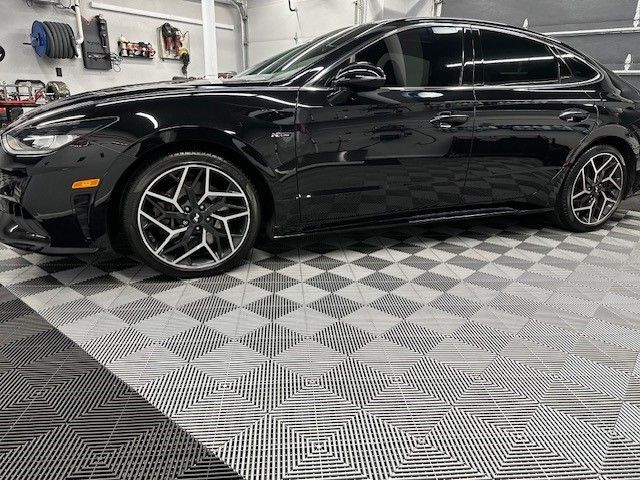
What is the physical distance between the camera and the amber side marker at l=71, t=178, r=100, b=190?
5.74 feet

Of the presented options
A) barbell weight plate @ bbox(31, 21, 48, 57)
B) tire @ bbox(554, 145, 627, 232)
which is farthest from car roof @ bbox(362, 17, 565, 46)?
barbell weight plate @ bbox(31, 21, 48, 57)

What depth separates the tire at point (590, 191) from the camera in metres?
2.75

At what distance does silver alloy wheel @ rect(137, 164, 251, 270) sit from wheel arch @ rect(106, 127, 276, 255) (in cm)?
9

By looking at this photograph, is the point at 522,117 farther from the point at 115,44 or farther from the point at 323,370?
the point at 115,44

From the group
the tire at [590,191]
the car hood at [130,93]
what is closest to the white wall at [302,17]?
the tire at [590,191]

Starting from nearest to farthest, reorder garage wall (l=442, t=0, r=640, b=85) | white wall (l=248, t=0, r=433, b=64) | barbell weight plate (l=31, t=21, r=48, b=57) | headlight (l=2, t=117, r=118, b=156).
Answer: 1. headlight (l=2, t=117, r=118, b=156)
2. garage wall (l=442, t=0, r=640, b=85)
3. barbell weight plate (l=31, t=21, r=48, b=57)
4. white wall (l=248, t=0, r=433, b=64)

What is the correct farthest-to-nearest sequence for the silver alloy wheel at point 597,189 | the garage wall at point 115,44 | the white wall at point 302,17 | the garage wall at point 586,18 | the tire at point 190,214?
the white wall at point 302,17, the garage wall at point 115,44, the garage wall at point 586,18, the silver alloy wheel at point 597,189, the tire at point 190,214

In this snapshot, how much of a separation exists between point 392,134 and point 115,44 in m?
9.00

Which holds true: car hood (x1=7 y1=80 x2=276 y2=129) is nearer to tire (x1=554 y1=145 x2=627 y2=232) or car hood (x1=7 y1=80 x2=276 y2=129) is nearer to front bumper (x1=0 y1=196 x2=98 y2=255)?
front bumper (x1=0 y1=196 x2=98 y2=255)

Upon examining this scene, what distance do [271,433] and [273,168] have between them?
122cm

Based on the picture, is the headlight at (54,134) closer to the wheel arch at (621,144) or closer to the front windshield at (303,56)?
the front windshield at (303,56)

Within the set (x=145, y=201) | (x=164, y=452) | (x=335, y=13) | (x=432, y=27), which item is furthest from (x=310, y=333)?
(x=335, y=13)

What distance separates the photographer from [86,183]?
1.76m

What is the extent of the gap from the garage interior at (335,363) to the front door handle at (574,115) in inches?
30.5
